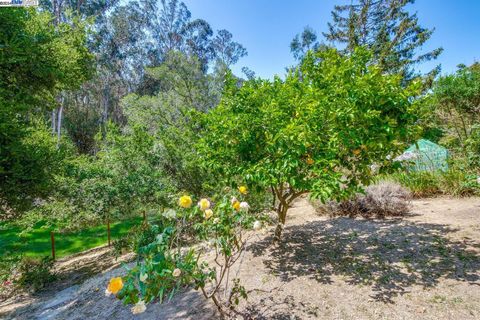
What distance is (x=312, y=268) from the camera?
3211mm

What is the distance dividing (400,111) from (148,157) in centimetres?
524

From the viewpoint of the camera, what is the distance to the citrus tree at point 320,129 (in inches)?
102

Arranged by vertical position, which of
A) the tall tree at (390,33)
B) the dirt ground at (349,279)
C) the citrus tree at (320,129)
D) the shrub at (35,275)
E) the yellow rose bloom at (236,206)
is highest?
the tall tree at (390,33)

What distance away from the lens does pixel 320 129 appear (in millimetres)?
2740

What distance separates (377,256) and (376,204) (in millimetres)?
2182

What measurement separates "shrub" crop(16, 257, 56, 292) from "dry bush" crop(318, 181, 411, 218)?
238 inches

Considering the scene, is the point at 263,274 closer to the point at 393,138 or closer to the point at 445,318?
the point at 445,318

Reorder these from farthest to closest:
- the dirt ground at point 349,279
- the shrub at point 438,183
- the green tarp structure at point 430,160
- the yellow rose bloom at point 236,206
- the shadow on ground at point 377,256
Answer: the green tarp structure at point 430,160 → the shrub at point 438,183 → the shadow on ground at point 377,256 → the dirt ground at point 349,279 → the yellow rose bloom at point 236,206

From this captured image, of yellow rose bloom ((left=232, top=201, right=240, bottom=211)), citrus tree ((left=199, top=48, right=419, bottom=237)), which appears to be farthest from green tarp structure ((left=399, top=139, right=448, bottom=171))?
yellow rose bloom ((left=232, top=201, right=240, bottom=211))

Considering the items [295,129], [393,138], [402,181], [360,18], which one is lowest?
[402,181]

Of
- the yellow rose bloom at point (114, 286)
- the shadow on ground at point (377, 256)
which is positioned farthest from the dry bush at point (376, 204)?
the yellow rose bloom at point (114, 286)

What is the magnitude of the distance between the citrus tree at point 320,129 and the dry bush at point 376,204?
2345 millimetres

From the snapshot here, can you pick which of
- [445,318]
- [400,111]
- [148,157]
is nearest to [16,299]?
[148,157]

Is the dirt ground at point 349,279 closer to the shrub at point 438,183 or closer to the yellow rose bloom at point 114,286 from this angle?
the shrub at point 438,183
